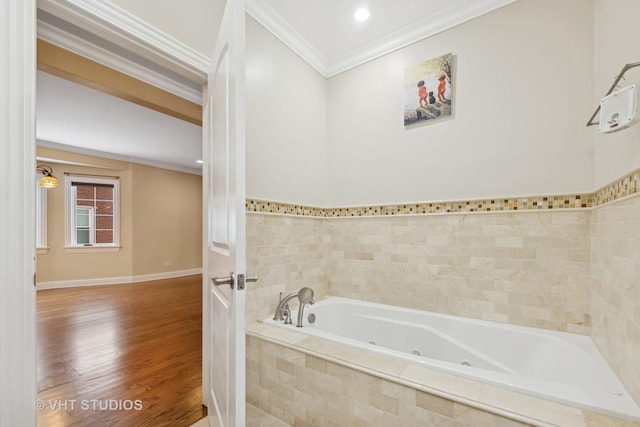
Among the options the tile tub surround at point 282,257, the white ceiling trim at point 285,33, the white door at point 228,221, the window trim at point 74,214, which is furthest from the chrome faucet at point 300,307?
the window trim at point 74,214

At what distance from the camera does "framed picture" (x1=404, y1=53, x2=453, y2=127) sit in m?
2.04

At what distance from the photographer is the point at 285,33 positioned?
2207 millimetres

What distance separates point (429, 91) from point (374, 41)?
2.23ft

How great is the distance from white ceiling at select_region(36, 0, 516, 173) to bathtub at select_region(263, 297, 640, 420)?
2.14 m

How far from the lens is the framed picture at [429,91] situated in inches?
80.3

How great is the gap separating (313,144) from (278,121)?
45 cm

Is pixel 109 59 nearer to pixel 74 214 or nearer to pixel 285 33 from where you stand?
pixel 285 33

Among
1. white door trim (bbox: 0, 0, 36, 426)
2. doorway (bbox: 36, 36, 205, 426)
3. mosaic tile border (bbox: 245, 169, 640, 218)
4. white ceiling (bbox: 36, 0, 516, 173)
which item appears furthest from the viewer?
white ceiling (bbox: 36, 0, 516, 173)

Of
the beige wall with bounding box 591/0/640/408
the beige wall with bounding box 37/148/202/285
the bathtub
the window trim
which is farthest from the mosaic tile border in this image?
the window trim

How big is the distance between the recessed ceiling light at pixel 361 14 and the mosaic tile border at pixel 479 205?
1460mm

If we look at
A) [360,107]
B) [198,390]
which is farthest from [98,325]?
[360,107]

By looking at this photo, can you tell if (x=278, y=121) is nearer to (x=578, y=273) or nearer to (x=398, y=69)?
(x=398, y=69)

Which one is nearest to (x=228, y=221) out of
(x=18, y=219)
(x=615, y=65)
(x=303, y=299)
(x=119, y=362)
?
(x=18, y=219)

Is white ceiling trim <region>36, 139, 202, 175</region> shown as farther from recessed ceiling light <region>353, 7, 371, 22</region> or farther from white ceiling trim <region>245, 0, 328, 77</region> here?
recessed ceiling light <region>353, 7, 371, 22</region>
